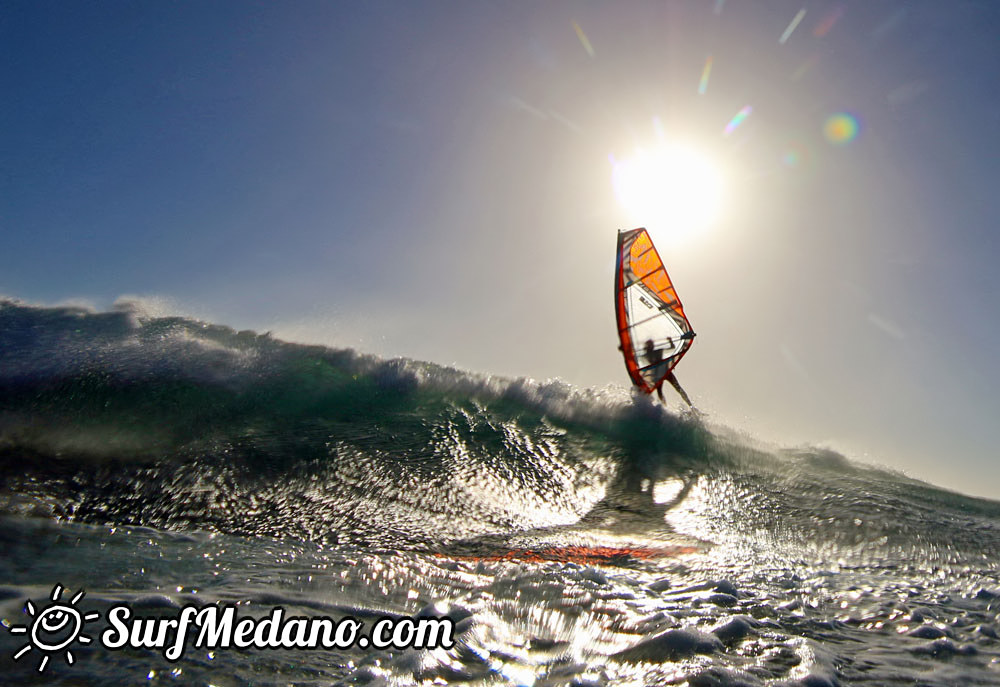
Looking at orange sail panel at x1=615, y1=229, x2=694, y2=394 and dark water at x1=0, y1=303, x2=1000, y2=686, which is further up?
orange sail panel at x1=615, y1=229, x2=694, y2=394

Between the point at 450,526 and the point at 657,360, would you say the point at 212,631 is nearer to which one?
the point at 450,526

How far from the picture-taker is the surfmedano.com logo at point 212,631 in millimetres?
1421

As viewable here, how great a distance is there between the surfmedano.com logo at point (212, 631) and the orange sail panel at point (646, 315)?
29.0 feet

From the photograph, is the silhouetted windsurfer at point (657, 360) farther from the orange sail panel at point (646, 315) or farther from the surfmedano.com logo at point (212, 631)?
the surfmedano.com logo at point (212, 631)

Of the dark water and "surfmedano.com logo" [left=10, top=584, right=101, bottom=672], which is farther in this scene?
the dark water

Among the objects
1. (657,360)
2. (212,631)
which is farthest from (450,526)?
(657,360)

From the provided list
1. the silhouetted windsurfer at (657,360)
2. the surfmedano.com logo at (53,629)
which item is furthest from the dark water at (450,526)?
the silhouetted windsurfer at (657,360)

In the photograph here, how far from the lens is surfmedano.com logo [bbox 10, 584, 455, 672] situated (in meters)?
1.42

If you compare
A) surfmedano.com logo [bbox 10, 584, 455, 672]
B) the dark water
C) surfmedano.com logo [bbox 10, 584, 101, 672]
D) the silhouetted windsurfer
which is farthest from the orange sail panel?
surfmedano.com logo [bbox 10, 584, 101, 672]

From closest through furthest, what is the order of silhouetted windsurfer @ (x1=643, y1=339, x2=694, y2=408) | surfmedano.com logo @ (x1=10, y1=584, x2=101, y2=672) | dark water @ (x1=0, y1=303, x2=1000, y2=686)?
surfmedano.com logo @ (x1=10, y1=584, x2=101, y2=672)
dark water @ (x1=0, y1=303, x2=1000, y2=686)
silhouetted windsurfer @ (x1=643, y1=339, x2=694, y2=408)

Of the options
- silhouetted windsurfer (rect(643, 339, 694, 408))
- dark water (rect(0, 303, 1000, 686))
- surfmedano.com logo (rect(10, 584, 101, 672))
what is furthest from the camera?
silhouetted windsurfer (rect(643, 339, 694, 408))

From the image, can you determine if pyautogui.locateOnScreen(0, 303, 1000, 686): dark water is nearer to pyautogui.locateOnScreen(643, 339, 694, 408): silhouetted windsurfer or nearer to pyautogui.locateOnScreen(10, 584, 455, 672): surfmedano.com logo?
pyautogui.locateOnScreen(10, 584, 455, 672): surfmedano.com logo

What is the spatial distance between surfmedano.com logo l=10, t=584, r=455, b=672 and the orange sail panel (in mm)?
8832

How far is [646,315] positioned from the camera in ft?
34.0
